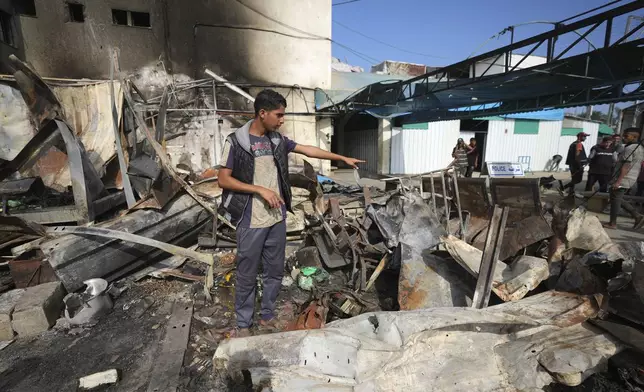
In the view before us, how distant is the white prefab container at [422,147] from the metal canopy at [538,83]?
8.67 feet

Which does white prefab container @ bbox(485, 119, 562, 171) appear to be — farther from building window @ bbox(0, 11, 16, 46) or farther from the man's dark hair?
building window @ bbox(0, 11, 16, 46)

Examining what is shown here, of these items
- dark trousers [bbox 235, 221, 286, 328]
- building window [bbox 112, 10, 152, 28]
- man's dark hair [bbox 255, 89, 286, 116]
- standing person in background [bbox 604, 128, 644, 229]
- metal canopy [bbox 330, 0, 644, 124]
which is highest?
building window [bbox 112, 10, 152, 28]

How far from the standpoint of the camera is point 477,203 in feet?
14.4

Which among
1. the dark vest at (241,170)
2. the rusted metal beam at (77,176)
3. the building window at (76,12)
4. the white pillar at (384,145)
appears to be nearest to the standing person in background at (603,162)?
the white pillar at (384,145)

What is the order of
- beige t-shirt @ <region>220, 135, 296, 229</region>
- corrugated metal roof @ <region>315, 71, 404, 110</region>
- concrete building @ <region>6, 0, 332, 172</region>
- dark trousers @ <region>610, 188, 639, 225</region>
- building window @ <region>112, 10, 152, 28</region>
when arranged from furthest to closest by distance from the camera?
corrugated metal roof @ <region>315, 71, 404, 110</region>, building window @ <region>112, 10, 152, 28</region>, concrete building @ <region>6, 0, 332, 172</region>, dark trousers @ <region>610, 188, 639, 225</region>, beige t-shirt @ <region>220, 135, 296, 229</region>

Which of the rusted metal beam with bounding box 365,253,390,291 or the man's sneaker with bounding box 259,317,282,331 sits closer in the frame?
the man's sneaker with bounding box 259,317,282,331

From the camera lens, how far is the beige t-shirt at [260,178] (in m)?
2.66

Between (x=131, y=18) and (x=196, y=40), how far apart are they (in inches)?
79.0

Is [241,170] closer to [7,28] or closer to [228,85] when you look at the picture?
[228,85]

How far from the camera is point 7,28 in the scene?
896 centimetres

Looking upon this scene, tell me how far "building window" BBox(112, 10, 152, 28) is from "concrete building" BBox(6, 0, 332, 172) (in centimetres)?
3

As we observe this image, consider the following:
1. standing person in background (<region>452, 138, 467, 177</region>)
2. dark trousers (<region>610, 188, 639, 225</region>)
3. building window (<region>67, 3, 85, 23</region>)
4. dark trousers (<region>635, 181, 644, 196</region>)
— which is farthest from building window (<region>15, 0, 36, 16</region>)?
dark trousers (<region>635, 181, 644, 196</region>)

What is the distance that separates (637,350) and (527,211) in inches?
81.4

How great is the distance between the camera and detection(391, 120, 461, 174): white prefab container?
14.5 meters
